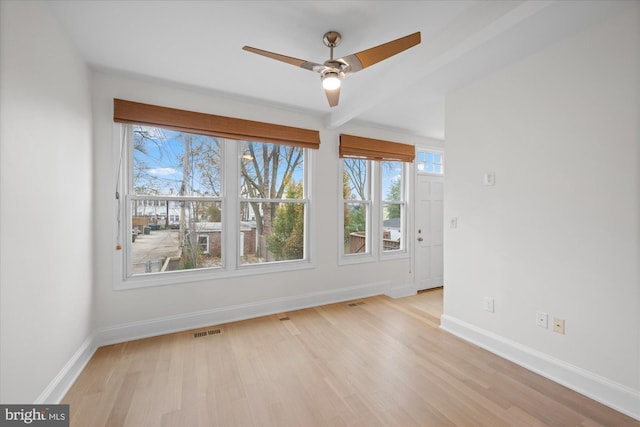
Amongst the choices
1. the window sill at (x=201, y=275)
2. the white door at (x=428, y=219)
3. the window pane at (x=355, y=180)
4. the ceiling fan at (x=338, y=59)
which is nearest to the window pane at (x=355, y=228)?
the window pane at (x=355, y=180)

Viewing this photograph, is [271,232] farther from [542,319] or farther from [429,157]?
[429,157]

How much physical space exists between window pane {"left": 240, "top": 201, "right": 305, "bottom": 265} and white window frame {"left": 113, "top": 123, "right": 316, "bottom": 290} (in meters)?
0.07

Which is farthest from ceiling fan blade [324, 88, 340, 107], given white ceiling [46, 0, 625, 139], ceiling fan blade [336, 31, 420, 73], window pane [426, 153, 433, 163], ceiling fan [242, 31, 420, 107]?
window pane [426, 153, 433, 163]

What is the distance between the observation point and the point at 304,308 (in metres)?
3.45

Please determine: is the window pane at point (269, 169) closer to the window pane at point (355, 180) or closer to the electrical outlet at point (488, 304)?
the window pane at point (355, 180)

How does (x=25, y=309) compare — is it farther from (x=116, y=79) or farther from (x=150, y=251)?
(x=116, y=79)

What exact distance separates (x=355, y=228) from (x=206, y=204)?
2.11 m

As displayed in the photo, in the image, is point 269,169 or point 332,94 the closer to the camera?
point 332,94

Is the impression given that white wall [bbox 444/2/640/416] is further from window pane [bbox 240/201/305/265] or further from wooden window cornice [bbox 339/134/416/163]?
window pane [bbox 240/201/305/265]

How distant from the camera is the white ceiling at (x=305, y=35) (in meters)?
A: 1.68

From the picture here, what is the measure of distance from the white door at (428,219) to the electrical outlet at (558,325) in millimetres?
2551

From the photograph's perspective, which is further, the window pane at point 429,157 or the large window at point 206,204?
the window pane at point 429,157

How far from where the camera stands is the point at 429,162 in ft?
15.8

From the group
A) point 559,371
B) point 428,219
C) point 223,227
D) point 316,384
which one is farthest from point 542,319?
point 223,227
